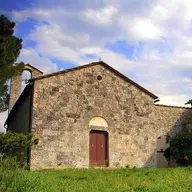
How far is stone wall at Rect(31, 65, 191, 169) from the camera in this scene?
17.2 m

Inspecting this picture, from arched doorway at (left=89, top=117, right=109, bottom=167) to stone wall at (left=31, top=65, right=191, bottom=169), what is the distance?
205 millimetres

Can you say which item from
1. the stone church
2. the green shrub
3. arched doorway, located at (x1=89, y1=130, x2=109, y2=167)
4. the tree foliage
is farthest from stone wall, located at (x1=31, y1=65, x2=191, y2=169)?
the green shrub

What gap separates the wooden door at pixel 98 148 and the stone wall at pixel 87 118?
0.35 meters

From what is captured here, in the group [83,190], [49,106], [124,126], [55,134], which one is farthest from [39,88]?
[83,190]

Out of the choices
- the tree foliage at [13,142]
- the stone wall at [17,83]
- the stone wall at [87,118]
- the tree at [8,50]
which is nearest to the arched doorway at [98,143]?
the stone wall at [87,118]

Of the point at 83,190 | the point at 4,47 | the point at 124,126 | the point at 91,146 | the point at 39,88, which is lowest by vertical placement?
the point at 83,190

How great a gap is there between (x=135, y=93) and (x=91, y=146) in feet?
15.0

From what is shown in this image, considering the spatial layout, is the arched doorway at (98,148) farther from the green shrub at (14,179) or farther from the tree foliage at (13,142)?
the green shrub at (14,179)

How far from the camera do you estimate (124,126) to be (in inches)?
766

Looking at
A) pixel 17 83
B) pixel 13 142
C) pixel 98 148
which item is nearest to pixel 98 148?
pixel 98 148

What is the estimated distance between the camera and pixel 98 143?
18.6 m

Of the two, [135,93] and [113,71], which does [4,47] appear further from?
[135,93]

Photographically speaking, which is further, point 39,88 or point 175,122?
point 175,122

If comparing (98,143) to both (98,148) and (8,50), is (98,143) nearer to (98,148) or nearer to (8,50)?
(98,148)
